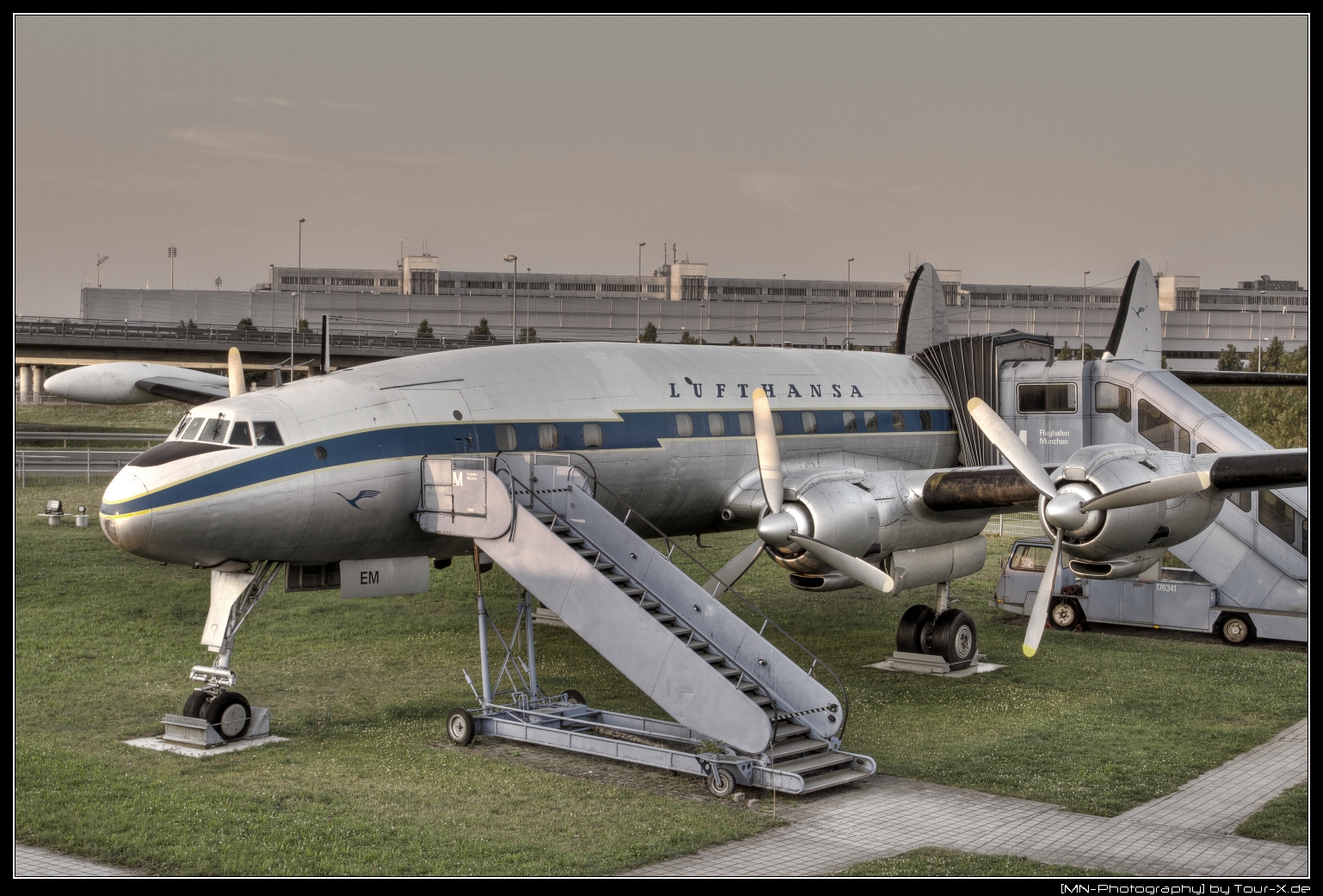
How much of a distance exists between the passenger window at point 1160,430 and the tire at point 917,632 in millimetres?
6131

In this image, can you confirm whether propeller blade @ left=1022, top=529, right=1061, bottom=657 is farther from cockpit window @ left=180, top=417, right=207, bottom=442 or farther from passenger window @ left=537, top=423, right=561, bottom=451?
cockpit window @ left=180, top=417, right=207, bottom=442

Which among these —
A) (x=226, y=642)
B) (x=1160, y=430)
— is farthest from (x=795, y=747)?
(x=1160, y=430)

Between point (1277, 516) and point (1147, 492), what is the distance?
10286 mm

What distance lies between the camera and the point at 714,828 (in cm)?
1373

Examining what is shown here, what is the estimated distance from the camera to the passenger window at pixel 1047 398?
25609 mm

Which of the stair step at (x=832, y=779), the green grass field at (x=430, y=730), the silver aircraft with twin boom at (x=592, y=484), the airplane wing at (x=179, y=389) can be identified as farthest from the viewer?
the airplane wing at (x=179, y=389)

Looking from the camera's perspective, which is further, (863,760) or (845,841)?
(863,760)

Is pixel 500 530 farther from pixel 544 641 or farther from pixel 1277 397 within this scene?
pixel 1277 397

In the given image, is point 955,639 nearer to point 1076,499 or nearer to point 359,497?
point 1076,499

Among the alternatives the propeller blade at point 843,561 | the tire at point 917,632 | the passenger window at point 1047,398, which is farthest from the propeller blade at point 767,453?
the passenger window at point 1047,398

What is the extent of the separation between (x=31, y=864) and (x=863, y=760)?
389 inches

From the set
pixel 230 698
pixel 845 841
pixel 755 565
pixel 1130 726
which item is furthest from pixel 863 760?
pixel 755 565

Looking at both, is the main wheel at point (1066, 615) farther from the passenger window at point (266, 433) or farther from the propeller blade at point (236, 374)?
the propeller blade at point (236, 374)

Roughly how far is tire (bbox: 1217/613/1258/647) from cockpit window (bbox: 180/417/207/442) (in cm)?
2067
